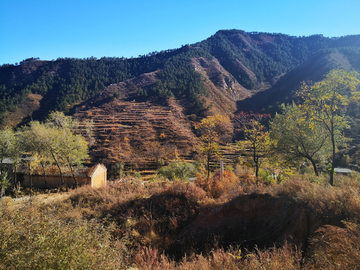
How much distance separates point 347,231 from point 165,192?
7.69 meters

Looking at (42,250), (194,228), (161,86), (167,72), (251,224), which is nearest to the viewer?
(42,250)

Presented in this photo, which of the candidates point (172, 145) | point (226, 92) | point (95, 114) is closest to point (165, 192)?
point (172, 145)

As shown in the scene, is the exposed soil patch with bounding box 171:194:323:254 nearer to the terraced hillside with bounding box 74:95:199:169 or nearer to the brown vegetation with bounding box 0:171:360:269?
the brown vegetation with bounding box 0:171:360:269

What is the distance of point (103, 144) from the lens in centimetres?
4697

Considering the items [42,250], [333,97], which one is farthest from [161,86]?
[42,250]

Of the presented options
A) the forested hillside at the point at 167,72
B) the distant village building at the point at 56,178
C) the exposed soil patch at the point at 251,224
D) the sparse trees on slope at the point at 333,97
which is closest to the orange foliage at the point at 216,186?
the exposed soil patch at the point at 251,224

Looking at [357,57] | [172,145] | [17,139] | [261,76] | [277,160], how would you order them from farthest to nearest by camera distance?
[261,76] → [357,57] → [172,145] → [17,139] → [277,160]

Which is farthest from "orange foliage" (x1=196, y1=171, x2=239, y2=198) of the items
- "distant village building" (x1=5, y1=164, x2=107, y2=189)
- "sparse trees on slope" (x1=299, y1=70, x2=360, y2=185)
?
"distant village building" (x1=5, y1=164, x2=107, y2=189)

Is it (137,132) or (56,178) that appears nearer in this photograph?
(56,178)

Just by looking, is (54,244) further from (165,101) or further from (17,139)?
(165,101)

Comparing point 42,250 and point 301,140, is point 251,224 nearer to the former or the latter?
point 42,250

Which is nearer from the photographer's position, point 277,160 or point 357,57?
point 277,160

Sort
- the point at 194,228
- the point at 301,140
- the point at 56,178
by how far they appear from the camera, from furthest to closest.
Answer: the point at 56,178 → the point at 301,140 → the point at 194,228

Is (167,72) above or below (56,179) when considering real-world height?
above
